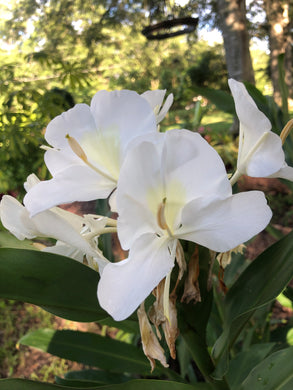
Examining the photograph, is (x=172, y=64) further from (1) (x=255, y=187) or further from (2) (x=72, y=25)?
(1) (x=255, y=187)

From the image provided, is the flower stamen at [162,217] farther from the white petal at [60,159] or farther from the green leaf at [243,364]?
the green leaf at [243,364]

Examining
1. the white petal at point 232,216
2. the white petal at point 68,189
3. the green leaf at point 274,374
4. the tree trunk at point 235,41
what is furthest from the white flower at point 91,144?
the tree trunk at point 235,41

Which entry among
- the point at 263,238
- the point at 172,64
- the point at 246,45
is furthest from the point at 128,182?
the point at 172,64

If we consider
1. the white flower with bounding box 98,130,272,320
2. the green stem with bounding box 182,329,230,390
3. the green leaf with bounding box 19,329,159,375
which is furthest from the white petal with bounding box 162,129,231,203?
the green leaf with bounding box 19,329,159,375

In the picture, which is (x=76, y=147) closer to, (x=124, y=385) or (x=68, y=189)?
(x=68, y=189)

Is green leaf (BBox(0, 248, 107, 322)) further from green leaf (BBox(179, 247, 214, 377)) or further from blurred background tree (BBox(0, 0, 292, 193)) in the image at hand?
blurred background tree (BBox(0, 0, 292, 193))

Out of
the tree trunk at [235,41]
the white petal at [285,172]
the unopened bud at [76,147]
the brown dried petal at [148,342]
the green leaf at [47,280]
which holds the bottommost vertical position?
the brown dried petal at [148,342]
